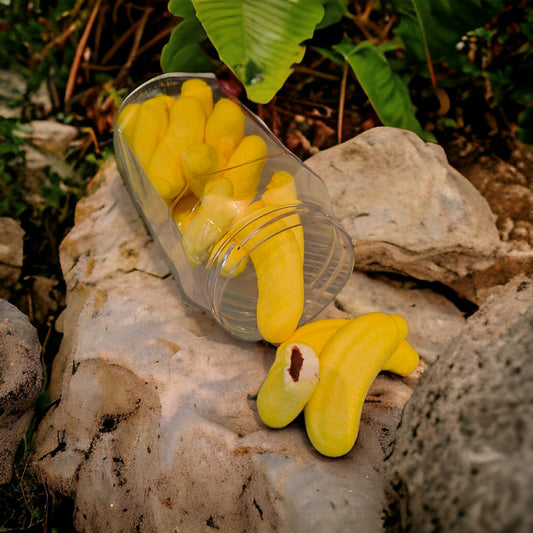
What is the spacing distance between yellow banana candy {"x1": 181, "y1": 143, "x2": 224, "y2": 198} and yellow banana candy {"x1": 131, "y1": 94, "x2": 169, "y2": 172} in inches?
4.8

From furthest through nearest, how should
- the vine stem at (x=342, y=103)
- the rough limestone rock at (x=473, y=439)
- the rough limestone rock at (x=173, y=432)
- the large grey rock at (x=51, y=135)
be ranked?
the large grey rock at (x=51, y=135), the vine stem at (x=342, y=103), the rough limestone rock at (x=173, y=432), the rough limestone rock at (x=473, y=439)

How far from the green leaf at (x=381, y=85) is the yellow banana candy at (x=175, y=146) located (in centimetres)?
53

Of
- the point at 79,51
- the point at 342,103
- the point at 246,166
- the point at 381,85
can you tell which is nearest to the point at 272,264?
the point at 246,166

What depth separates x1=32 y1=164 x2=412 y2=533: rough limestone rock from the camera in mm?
833

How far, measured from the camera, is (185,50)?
1.42 meters

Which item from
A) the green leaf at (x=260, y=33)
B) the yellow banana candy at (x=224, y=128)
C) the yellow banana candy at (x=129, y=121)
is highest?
the green leaf at (x=260, y=33)

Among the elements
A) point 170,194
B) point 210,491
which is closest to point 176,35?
point 170,194

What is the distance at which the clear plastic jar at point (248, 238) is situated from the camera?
42.0 inches

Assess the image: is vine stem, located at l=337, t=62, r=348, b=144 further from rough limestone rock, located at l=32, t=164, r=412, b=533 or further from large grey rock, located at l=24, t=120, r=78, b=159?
large grey rock, located at l=24, t=120, r=78, b=159

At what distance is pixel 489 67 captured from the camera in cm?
163

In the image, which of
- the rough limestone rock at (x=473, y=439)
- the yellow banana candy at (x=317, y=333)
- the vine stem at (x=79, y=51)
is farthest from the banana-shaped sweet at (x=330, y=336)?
the vine stem at (x=79, y=51)

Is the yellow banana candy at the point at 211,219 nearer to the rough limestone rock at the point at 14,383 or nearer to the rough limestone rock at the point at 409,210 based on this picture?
the rough limestone rock at the point at 409,210

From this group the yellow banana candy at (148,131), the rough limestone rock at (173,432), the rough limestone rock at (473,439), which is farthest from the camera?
the yellow banana candy at (148,131)

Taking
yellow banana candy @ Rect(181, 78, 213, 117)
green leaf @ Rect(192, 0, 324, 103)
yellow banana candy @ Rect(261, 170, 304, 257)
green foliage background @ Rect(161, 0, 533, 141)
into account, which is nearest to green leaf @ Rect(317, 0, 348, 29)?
green foliage background @ Rect(161, 0, 533, 141)
